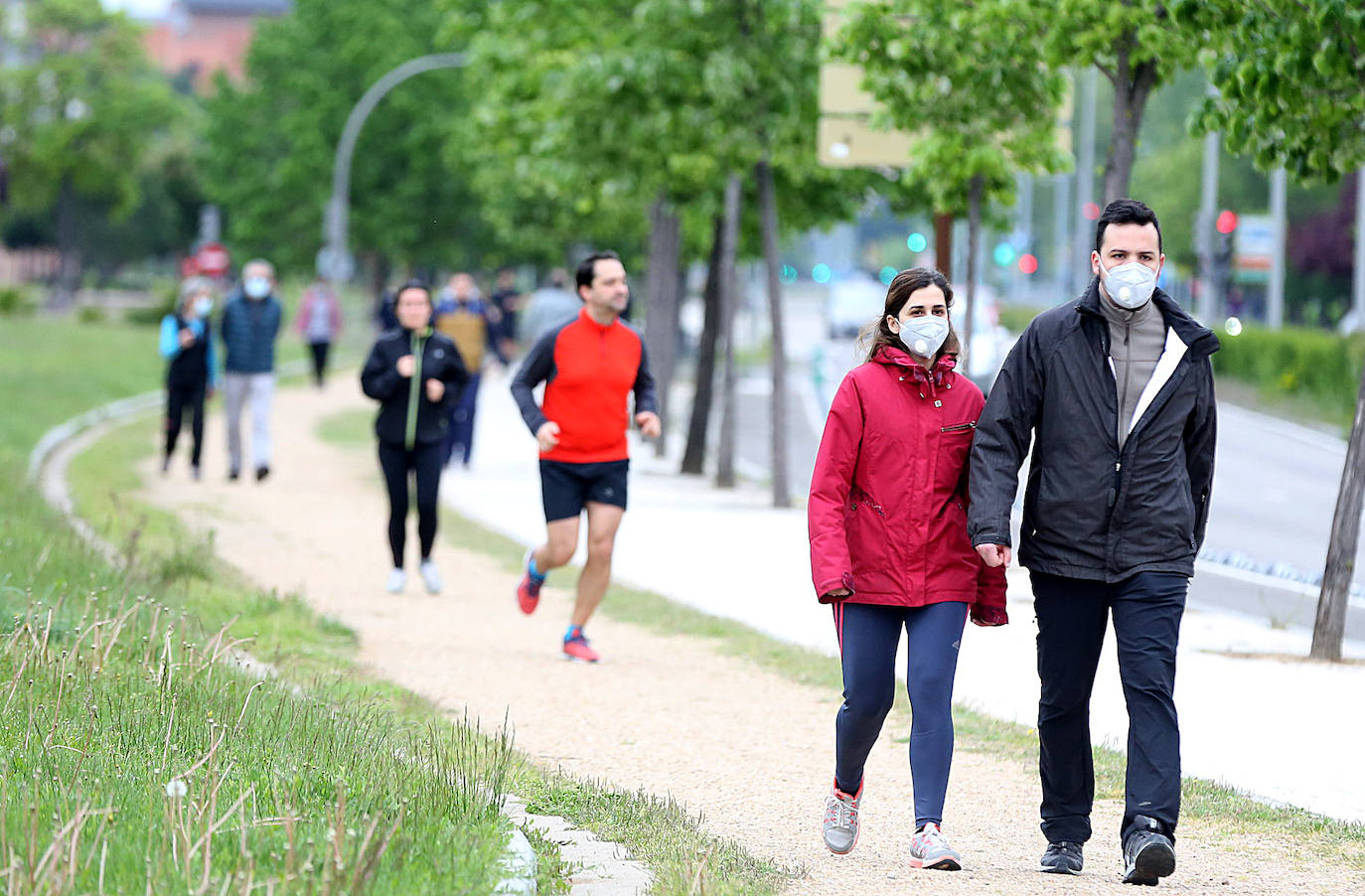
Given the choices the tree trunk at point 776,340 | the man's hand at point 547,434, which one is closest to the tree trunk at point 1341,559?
the man's hand at point 547,434

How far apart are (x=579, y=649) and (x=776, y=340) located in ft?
27.7

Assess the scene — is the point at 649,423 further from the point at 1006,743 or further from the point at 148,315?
the point at 148,315

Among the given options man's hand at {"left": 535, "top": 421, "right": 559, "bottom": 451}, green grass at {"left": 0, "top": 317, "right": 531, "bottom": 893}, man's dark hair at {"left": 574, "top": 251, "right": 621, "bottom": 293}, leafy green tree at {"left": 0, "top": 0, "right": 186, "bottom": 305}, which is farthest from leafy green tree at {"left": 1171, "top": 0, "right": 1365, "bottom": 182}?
leafy green tree at {"left": 0, "top": 0, "right": 186, "bottom": 305}

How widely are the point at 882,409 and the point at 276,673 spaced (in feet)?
10.7

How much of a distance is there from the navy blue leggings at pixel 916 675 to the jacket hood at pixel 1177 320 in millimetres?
891

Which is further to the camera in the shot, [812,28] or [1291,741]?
[812,28]

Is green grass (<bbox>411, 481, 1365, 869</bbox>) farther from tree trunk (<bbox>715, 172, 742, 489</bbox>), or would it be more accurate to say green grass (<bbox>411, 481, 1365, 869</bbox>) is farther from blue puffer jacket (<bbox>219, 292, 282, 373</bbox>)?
tree trunk (<bbox>715, 172, 742, 489</bbox>)

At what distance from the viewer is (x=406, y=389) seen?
11.8 m

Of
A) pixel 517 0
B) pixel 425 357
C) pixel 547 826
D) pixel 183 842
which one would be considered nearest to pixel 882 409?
pixel 547 826

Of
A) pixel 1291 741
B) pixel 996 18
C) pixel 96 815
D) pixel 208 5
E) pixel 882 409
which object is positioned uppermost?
pixel 208 5

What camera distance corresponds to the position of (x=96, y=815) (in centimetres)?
472

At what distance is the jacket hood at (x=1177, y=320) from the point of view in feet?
17.7

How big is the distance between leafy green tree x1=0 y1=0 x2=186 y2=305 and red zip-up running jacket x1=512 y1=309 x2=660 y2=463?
64.3m

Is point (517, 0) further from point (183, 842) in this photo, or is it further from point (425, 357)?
point (183, 842)
